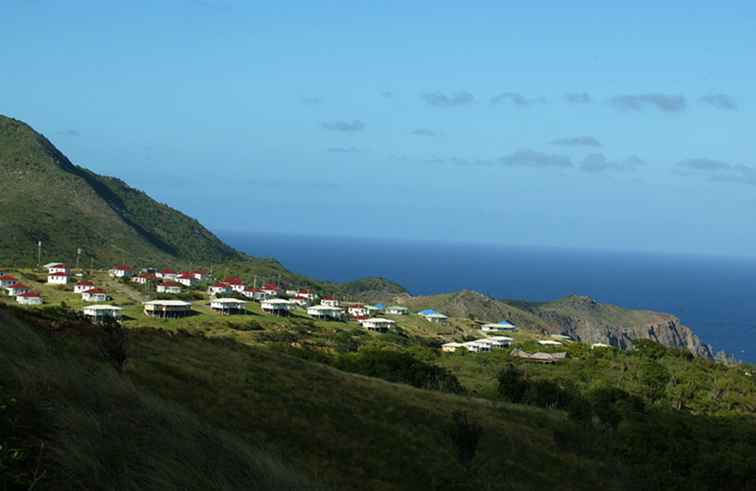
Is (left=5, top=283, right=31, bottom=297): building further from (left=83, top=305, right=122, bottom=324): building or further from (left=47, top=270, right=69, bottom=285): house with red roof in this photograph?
(left=83, top=305, right=122, bottom=324): building

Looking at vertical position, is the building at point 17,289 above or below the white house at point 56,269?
below

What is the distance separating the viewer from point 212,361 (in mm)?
27750

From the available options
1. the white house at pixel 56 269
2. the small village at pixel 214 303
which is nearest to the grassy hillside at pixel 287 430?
the small village at pixel 214 303

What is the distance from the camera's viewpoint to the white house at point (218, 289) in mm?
107162

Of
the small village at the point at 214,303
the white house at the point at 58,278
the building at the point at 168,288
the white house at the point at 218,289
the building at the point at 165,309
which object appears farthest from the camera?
the white house at the point at 218,289

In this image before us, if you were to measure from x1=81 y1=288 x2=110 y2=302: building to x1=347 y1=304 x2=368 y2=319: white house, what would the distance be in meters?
37.7

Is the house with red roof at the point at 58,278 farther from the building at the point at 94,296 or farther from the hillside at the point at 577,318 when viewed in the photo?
the hillside at the point at 577,318

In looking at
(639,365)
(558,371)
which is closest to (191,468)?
(558,371)

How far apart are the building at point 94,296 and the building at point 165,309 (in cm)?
569

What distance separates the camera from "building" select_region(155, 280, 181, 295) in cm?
9806

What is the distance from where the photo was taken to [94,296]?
80.6 m

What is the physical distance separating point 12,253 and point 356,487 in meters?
119

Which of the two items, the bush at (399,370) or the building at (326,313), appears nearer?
the bush at (399,370)

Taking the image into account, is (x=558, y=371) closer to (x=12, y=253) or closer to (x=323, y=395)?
(x=323, y=395)
